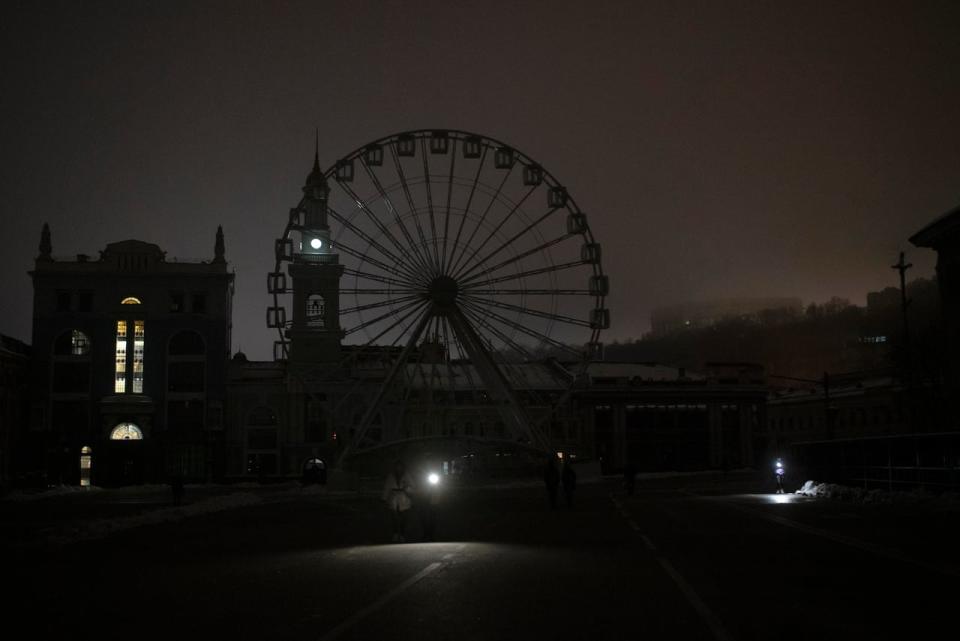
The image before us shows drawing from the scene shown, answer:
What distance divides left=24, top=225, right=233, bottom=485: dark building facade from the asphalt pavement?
6385cm

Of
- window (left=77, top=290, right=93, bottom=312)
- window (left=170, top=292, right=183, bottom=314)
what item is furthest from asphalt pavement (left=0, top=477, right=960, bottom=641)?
window (left=77, top=290, right=93, bottom=312)

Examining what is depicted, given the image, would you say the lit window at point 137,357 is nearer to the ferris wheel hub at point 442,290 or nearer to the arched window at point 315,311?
the arched window at point 315,311

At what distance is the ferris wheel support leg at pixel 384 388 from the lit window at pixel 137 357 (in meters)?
33.3

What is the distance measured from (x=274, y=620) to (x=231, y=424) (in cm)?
8574

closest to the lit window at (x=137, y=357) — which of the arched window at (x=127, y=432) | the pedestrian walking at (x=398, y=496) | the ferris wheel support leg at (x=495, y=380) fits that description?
the arched window at (x=127, y=432)

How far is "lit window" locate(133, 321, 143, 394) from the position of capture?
90875 mm

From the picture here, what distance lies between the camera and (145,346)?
91.5 meters

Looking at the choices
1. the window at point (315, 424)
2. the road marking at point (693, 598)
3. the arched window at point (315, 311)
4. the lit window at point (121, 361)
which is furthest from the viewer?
the window at point (315, 424)

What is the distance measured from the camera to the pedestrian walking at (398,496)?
882 inches

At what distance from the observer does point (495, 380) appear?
59.9 meters

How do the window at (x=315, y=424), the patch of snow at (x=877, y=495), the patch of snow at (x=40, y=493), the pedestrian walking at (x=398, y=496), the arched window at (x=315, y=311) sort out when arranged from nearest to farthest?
the pedestrian walking at (x=398, y=496) < the patch of snow at (x=877, y=495) < the arched window at (x=315, y=311) < the patch of snow at (x=40, y=493) < the window at (x=315, y=424)

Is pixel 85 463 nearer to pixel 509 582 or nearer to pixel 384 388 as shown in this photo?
pixel 384 388

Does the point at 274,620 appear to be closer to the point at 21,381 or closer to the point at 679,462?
the point at 21,381

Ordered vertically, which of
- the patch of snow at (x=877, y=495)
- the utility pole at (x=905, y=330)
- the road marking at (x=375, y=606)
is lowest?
the road marking at (x=375, y=606)
